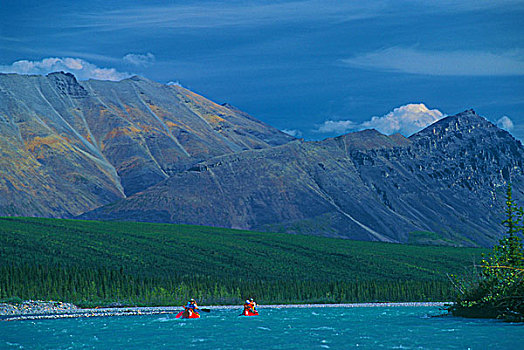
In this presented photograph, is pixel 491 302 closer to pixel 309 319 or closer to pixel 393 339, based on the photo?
pixel 393 339

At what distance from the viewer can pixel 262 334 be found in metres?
78.2

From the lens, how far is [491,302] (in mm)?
72312

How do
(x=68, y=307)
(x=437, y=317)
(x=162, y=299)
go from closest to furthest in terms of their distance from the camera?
(x=437, y=317)
(x=68, y=307)
(x=162, y=299)

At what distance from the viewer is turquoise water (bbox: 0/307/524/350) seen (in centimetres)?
6531

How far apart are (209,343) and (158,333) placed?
1326 centimetres

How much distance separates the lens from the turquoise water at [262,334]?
65.3m

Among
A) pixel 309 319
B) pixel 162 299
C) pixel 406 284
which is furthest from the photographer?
pixel 406 284

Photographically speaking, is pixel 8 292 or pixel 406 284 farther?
pixel 406 284

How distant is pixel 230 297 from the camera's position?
511 ft

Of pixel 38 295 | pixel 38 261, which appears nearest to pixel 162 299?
pixel 38 295

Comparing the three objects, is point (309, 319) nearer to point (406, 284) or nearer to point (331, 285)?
point (331, 285)

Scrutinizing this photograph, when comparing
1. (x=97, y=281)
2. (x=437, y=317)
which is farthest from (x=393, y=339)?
(x=97, y=281)

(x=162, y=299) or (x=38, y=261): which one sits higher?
(x=38, y=261)

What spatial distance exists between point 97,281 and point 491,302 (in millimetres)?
91097
